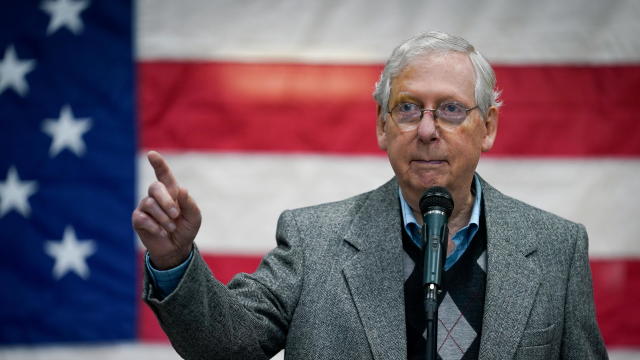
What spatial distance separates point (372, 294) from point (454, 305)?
0.69 ft

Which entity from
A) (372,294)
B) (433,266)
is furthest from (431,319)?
(372,294)

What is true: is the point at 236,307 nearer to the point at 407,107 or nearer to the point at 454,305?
the point at 454,305

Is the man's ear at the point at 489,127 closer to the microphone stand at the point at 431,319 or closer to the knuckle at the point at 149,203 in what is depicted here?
the microphone stand at the point at 431,319

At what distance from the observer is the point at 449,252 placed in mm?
1886

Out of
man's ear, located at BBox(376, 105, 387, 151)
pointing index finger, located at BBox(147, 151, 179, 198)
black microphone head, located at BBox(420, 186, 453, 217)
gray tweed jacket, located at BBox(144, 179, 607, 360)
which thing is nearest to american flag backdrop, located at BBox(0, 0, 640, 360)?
man's ear, located at BBox(376, 105, 387, 151)

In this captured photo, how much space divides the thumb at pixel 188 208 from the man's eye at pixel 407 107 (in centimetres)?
64

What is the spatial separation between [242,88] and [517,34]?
1.22 m

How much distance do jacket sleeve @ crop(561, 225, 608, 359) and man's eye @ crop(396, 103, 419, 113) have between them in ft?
1.77

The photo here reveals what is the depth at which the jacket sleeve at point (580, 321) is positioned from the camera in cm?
176

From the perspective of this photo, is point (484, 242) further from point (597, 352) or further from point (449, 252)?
point (597, 352)

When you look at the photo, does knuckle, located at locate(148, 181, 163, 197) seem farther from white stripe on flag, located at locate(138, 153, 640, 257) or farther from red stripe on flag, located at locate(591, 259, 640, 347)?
red stripe on flag, located at locate(591, 259, 640, 347)

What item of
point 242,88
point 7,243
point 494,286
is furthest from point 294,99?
point 494,286

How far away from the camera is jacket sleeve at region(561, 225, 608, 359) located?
176 centimetres

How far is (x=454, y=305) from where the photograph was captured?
1790mm
